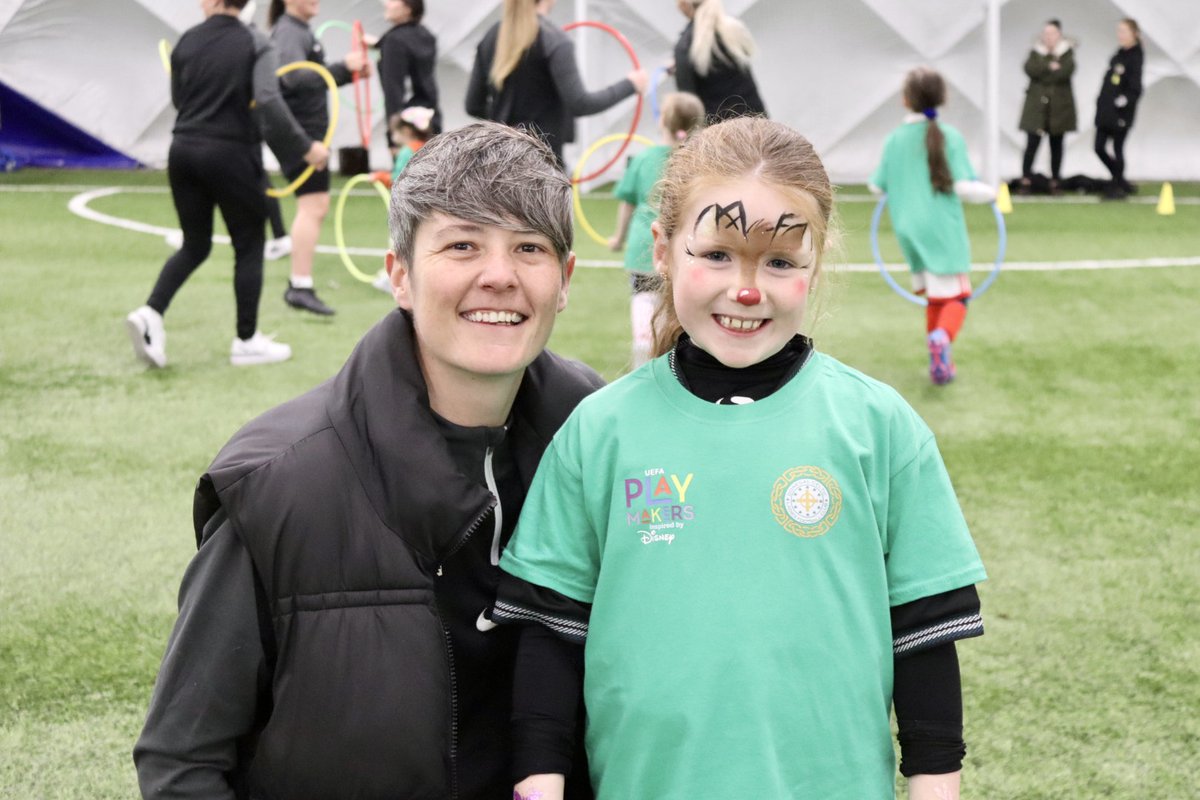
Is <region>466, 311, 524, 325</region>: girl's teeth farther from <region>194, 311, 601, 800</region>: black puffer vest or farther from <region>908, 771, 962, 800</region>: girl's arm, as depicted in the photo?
<region>908, 771, 962, 800</region>: girl's arm

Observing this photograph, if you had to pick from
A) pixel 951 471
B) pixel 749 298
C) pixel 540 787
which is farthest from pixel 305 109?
pixel 540 787

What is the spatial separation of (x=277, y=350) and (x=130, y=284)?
2.75 m

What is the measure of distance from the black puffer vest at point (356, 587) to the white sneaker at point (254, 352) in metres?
5.42

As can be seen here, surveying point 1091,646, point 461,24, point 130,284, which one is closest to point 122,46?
point 461,24

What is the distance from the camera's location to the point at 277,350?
7395 millimetres

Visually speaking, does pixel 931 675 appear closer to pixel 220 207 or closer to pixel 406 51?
pixel 220 207

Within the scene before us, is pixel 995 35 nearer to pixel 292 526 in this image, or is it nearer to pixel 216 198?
pixel 216 198

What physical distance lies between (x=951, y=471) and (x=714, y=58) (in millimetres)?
3445

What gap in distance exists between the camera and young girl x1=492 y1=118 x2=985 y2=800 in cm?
191

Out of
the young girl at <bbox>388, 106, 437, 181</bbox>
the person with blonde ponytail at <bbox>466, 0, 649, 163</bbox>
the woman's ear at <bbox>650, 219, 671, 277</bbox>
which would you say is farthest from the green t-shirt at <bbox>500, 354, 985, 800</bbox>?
the young girl at <bbox>388, 106, 437, 181</bbox>

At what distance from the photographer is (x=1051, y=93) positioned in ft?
53.0

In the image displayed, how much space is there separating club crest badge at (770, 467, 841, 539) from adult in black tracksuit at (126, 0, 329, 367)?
5671mm

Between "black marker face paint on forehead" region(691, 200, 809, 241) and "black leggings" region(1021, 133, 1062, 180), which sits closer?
"black marker face paint on forehead" region(691, 200, 809, 241)

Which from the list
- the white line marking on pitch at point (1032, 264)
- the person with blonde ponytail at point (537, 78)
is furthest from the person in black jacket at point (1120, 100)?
the person with blonde ponytail at point (537, 78)
